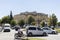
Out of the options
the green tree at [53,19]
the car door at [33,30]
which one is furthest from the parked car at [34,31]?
the green tree at [53,19]

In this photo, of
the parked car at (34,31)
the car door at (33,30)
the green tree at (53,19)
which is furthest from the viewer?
the green tree at (53,19)

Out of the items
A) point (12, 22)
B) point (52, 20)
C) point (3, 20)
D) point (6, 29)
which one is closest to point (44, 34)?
point (6, 29)

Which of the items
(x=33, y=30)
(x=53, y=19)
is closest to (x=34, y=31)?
(x=33, y=30)

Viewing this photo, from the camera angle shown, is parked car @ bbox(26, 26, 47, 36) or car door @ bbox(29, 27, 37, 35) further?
car door @ bbox(29, 27, 37, 35)

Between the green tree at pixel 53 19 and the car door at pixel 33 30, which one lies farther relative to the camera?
the green tree at pixel 53 19

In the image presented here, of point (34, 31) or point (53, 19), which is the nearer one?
point (34, 31)

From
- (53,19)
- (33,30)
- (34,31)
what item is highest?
(53,19)

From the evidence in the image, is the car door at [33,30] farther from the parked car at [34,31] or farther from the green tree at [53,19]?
the green tree at [53,19]

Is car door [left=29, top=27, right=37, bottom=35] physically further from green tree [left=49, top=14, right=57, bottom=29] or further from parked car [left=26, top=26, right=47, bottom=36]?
green tree [left=49, top=14, right=57, bottom=29]

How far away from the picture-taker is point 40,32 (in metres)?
38.8

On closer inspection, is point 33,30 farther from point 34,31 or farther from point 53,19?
point 53,19

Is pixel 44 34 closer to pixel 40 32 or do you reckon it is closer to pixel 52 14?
pixel 40 32

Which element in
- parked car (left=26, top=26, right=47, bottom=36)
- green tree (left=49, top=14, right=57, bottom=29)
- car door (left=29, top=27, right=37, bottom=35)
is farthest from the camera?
green tree (left=49, top=14, right=57, bottom=29)

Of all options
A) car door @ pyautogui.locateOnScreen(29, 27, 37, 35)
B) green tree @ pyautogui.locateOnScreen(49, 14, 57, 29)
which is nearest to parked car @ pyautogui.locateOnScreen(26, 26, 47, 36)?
car door @ pyautogui.locateOnScreen(29, 27, 37, 35)
